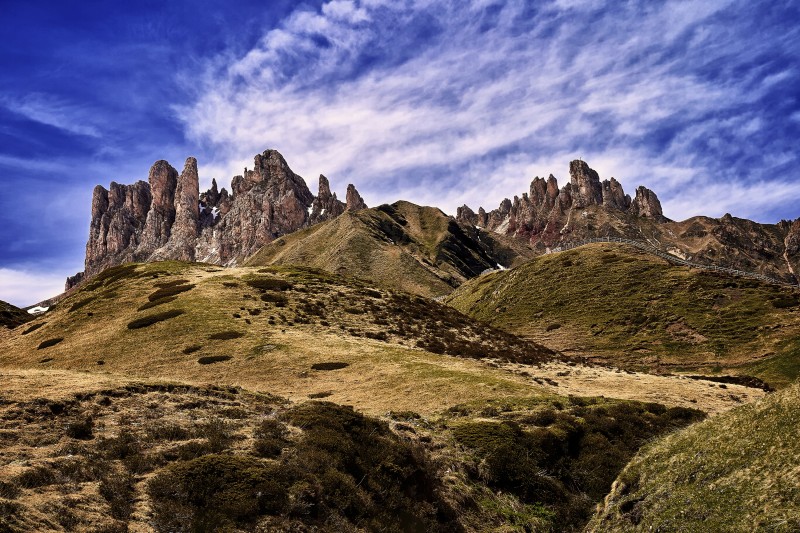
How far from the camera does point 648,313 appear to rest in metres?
88.4

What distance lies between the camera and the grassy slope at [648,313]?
70.9 meters

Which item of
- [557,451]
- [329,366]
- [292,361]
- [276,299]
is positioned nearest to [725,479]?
[557,451]

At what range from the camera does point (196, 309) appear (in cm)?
5741

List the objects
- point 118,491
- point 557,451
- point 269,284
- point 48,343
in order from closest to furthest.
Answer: point 118,491 → point 557,451 → point 48,343 → point 269,284

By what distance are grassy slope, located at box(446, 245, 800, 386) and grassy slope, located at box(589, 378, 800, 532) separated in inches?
2058

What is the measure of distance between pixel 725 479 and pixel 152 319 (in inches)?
2133

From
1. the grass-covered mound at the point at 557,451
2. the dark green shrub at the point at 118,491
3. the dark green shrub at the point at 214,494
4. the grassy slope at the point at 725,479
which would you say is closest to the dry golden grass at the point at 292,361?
the grass-covered mound at the point at 557,451

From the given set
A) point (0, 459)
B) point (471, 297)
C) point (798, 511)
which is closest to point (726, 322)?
point (471, 297)

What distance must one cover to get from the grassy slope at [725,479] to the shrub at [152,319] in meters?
49.3

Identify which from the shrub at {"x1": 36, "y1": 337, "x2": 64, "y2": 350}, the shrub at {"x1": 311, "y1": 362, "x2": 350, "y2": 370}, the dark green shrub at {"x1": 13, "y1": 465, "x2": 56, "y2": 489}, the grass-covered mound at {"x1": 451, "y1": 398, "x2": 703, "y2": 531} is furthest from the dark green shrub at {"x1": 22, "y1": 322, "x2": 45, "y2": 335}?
the dark green shrub at {"x1": 13, "y1": 465, "x2": 56, "y2": 489}

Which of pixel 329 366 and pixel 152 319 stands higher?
pixel 152 319

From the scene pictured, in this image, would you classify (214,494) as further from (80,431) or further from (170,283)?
(170,283)

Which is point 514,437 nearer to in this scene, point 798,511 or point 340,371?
point 798,511

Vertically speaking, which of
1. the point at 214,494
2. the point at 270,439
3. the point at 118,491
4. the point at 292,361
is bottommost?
the point at 214,494
